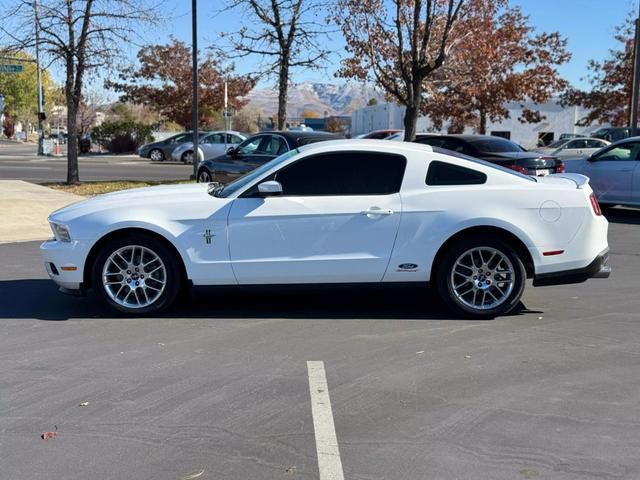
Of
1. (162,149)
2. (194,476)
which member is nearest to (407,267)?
(194,476)

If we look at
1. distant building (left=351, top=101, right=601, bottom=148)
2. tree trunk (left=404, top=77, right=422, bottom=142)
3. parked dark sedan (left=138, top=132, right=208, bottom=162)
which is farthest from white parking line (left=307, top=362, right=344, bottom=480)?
distant building (left=351, top=101, right=601, bottom=148)

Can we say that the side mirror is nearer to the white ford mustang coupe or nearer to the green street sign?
the white ford mustang coupe

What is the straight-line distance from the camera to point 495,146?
14.8m

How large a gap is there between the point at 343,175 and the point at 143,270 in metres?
2.00

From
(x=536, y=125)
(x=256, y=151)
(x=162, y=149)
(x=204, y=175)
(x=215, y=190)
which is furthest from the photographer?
(x=536, y=125)

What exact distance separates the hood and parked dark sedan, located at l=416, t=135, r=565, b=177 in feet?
26.9

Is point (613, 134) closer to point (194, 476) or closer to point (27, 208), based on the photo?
point (27, 208)

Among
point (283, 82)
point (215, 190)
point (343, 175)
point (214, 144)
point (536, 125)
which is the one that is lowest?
point (215, 190)

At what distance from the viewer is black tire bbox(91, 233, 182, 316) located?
668cm

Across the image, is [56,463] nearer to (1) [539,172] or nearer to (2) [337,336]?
(2) [337,336]

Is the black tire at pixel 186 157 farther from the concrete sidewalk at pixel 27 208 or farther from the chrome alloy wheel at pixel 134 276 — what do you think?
the chrome alloy wheel at pixel 134 276

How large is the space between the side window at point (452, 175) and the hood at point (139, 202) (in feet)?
6.64

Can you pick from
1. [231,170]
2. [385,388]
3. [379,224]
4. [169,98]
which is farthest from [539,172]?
[169,98]

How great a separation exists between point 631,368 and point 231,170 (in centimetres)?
1077
